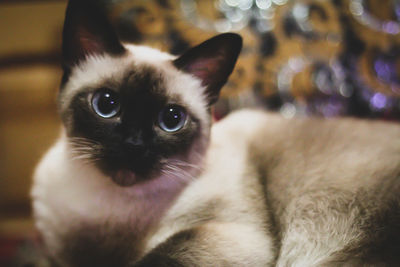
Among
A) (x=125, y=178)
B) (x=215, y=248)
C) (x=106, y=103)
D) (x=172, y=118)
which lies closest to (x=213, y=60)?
(x=172, y=118)

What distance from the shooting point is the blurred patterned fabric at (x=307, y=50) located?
1896 millimetres

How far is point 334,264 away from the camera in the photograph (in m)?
0.87

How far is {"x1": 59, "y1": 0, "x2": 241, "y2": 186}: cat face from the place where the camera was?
35.5 inches

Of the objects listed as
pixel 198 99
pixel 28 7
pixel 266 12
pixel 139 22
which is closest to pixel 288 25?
pixel 266 12

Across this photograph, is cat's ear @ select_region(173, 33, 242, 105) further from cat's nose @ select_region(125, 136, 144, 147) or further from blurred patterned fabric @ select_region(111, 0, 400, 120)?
blurred patterned fabric @ select_region(111, 0, 400, 120)

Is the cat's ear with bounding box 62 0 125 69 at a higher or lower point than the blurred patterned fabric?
lower

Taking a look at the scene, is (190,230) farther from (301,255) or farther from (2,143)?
(2,143)

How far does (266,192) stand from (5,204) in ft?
7.41

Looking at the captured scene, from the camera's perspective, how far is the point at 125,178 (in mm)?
925

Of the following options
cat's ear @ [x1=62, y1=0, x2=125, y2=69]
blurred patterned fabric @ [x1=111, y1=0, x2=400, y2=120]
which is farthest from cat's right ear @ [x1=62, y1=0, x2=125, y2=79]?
blurred patterned fabric @ [x1=111, y1=0, x2=400, y2=120]

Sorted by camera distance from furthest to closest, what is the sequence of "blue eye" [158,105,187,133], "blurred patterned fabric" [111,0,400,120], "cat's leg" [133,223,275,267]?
"blurred patterned fabric" [111,0,400,120], "blue eye" [158,105,187,133], "cat's leg" [133,223,275,267]

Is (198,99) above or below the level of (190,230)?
above

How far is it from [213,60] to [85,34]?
0.44 meters

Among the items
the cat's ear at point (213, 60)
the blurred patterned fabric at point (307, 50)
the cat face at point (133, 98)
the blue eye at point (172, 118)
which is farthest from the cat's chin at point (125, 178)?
the blurred patterned fabric at point (307, 50)
